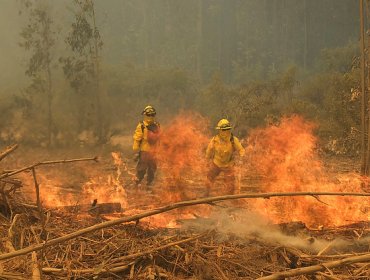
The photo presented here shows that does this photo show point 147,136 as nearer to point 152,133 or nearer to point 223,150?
point 152,133

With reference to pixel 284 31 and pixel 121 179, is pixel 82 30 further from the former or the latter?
pixel 284 31

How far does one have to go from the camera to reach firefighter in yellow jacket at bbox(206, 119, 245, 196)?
29.2 ft

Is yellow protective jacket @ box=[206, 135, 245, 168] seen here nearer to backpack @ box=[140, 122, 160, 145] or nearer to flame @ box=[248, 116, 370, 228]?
flame @ box=[248, 116, 370, 228]

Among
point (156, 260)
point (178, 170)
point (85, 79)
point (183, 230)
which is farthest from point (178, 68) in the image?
point (156, 260)

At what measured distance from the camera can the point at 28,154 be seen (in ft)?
57.3

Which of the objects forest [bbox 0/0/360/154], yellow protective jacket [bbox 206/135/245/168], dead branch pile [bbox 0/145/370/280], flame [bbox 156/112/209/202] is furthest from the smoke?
forest [bbox 0/0/360/154]

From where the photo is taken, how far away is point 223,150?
8.99 metres

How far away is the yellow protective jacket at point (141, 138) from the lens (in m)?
10.1

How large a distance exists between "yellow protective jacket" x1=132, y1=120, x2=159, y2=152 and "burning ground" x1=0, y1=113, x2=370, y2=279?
833 millimetres

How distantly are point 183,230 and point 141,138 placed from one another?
17.0 feet

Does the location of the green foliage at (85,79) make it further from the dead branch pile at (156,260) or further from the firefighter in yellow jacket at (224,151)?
the dead branch pile at (156,260)

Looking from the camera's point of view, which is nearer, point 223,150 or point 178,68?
point 223,150

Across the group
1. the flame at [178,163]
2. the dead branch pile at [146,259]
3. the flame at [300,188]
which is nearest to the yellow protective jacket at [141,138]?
the flame at [178,163]

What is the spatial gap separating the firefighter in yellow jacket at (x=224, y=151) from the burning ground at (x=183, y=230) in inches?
36.6
